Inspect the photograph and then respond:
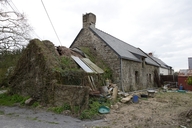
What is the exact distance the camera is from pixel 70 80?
8.88m

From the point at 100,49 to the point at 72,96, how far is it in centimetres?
751

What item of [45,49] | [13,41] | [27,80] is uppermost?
[13,41]

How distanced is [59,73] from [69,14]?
5.95 m

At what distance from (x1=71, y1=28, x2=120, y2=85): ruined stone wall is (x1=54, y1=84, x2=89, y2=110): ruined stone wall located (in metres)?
5.80

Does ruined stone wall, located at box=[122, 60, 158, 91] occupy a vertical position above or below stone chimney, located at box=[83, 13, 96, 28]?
below

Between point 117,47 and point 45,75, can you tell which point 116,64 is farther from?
point 45,75

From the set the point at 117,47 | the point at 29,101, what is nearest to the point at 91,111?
the point at 29,101

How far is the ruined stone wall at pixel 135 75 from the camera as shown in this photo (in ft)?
42.1

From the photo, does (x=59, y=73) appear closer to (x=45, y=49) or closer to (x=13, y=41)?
(x=45, y=49)

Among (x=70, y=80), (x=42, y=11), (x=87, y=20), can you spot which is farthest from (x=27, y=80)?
(x=87, y=20)

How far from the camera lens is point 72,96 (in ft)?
24.0

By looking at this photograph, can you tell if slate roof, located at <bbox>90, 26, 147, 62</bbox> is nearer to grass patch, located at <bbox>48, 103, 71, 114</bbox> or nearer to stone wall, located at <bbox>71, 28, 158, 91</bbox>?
stone wall, located at <bbox>71, 28, 158, 91</bbox>

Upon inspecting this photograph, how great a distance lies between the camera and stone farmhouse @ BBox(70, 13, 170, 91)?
12.6 meters

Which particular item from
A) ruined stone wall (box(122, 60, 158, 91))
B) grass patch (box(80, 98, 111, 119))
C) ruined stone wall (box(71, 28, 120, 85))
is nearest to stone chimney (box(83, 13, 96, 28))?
ruined stone wall (box(71, 28, 120, 85))
